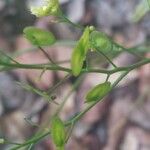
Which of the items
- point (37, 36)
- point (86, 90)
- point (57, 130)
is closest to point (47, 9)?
point (37, 36)

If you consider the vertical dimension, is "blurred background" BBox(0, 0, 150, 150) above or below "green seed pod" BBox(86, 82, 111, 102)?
below

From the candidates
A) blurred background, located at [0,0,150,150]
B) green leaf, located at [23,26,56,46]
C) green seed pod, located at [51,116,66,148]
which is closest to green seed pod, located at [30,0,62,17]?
green leaf, located at [23,26,56,46]

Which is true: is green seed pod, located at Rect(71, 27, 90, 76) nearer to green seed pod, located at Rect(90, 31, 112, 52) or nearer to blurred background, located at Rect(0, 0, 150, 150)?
green seed pod, located at Rect(90, 31, 112, 52)

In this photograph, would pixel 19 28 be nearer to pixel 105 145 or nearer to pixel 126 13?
pixel 126 13

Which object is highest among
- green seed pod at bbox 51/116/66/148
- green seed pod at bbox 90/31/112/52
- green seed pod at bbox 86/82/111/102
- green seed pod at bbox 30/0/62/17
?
green seed pod at bbox 30/0/62/17

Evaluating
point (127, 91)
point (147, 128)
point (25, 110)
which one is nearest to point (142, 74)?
point (127, 91)

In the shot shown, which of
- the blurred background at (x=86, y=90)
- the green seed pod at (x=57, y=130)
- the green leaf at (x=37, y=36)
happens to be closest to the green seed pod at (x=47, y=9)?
the green leaf at (x=37, y=36)
